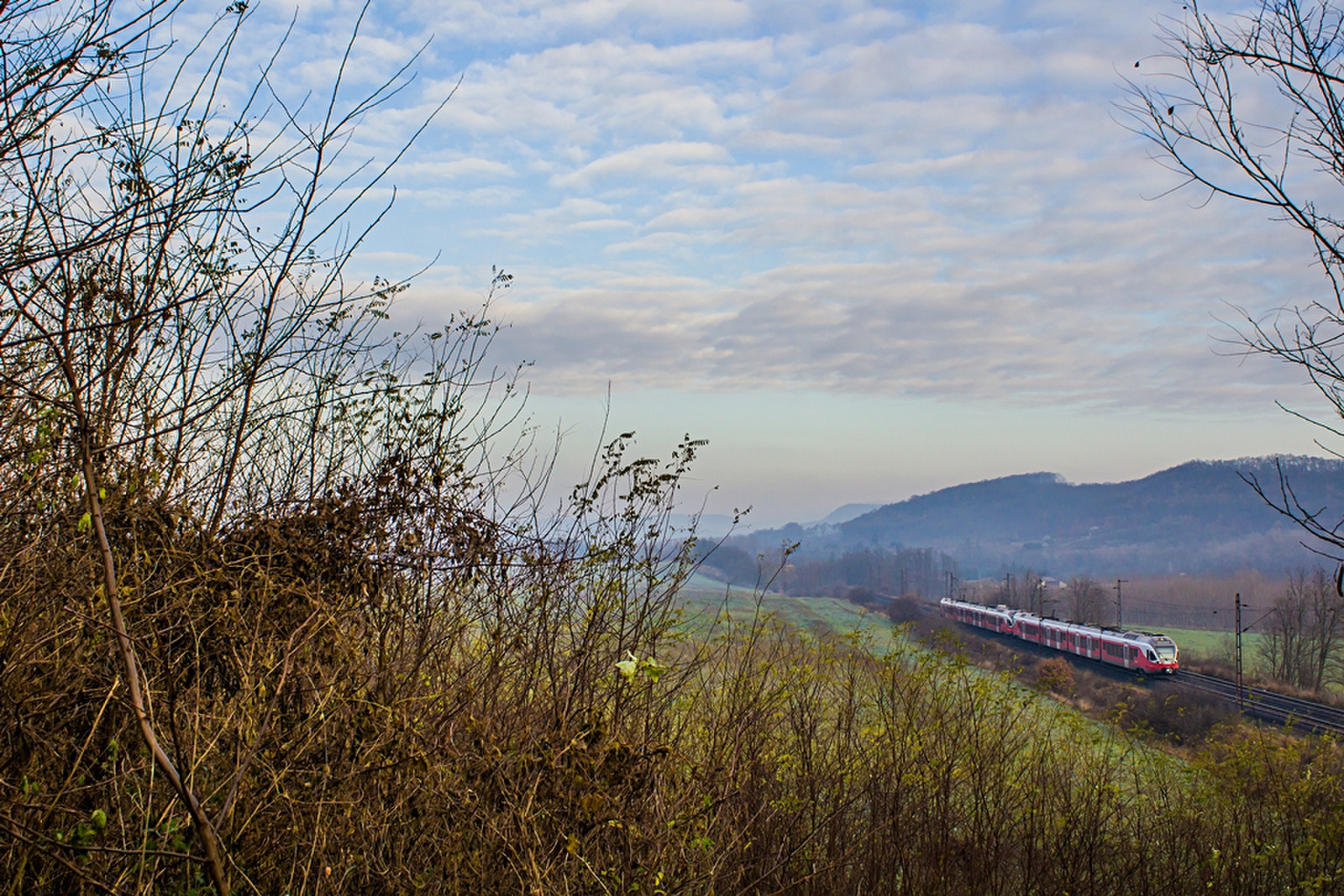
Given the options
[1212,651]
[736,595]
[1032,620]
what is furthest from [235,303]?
[1212,651]

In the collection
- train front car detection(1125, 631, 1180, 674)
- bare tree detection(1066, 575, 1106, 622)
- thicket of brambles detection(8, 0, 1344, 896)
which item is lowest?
bare tree detection(1066, 575, 1106, 622)

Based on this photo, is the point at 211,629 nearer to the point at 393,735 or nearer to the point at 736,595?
the point at 393,735

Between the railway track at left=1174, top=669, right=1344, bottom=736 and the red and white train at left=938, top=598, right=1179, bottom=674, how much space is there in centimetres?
105

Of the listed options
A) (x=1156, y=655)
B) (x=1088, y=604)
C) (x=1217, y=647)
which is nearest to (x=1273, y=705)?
(x=1156, y=655)

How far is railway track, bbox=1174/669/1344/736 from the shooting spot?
20484 millimetres

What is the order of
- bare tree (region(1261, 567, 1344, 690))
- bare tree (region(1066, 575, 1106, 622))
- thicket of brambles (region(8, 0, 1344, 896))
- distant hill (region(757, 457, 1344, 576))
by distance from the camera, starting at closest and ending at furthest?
thicket of brambles (region(8, 0, 1344, 896)) → bare tree (region(1261, 567, 1344, 690)) → bare tree (region(1066, 575, 1106, 622)) → distant hill (region(757, 457, 1344, 576))

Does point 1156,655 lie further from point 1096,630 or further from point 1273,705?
point 1273,705

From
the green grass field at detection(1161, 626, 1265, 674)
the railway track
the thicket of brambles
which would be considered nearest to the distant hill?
the green grass field at detection(1161, 626, 1265, 674)

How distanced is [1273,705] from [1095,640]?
16.6 ft

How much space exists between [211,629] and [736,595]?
3301mm

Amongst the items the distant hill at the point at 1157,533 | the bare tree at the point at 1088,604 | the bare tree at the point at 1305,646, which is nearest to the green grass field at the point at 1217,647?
the bare tree at the point at 1305,646

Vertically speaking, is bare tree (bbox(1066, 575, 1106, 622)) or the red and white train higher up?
the red and white train

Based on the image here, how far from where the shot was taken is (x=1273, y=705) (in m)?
23.5

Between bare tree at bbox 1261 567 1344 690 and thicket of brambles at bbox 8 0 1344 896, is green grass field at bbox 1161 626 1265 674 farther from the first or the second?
thicket of brambles at bbox 8 0 1344 896
